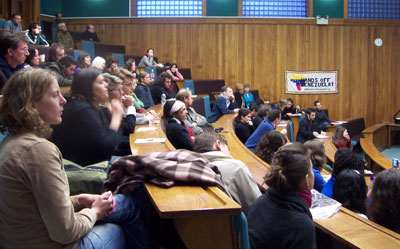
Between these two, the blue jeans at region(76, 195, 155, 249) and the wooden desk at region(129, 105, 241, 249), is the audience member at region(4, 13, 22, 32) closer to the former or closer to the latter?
the blue jeans at region(76, 195, 155, 249)

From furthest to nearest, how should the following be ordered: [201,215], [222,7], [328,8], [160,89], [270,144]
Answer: [328,8] < [222,7] < [160,89] < [270,144] < [201,215]

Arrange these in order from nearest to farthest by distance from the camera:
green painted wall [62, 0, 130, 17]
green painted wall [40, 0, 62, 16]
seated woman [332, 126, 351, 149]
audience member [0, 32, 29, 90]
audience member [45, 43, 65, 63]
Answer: audience member [0, 32, 29, 90]
audience member [45, 43, 65, 63]
seated woman [332, 126, 351, 149]
green painted wall [40, 0, 62, 16]
green painted wall [62, 0, 130, 17]

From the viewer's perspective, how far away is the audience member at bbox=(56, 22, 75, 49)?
8.51 m

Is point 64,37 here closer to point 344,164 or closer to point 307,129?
point 307,129

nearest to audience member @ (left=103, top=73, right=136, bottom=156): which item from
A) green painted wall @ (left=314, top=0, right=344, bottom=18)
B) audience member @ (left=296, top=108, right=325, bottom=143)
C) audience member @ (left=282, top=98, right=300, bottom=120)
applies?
audience member @ (left=296, top=108, right=325, bottom=143)

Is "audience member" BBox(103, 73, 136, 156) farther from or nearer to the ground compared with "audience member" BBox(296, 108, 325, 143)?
farther from the ground

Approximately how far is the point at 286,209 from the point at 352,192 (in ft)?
2.90

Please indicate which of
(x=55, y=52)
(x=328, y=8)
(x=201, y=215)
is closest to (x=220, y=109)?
(x=55, y=52)

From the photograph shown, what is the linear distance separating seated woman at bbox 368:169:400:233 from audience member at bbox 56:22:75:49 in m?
7.48

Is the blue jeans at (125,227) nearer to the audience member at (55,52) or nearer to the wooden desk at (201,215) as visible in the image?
the wooden desk at (201,215)

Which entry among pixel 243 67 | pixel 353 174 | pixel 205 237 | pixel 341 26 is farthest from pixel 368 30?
pixel 205 237

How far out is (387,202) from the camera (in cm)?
212

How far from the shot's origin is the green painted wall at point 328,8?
1029cm

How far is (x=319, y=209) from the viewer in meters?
2.01
